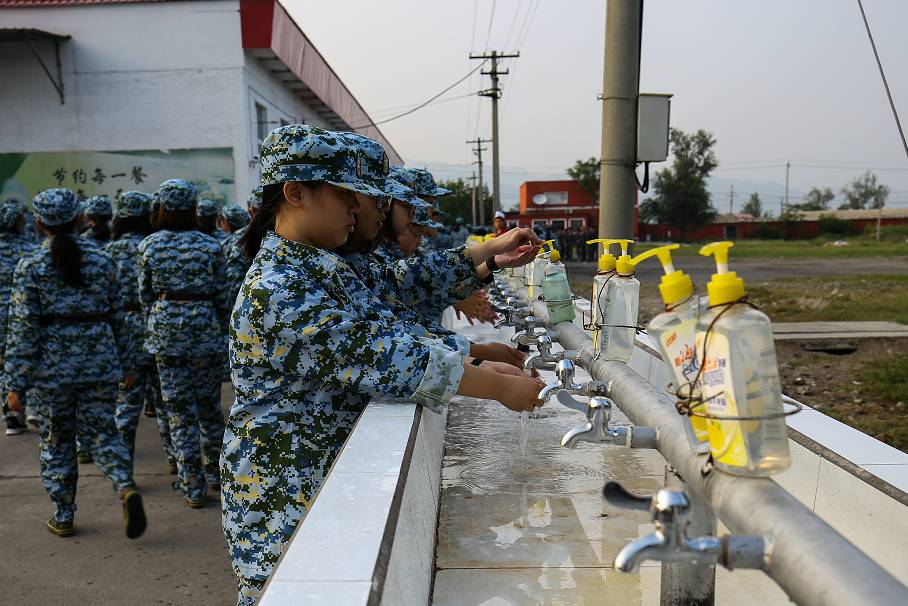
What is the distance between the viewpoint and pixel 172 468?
5656mm

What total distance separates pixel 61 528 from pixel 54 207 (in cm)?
185

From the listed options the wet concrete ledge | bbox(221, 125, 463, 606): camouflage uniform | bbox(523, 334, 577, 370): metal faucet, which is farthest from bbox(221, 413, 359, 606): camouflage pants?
bbox(523, 334, 577, 370): metal faucet

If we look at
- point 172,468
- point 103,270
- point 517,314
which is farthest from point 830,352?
point 103,270

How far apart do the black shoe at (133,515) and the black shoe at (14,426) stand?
3.04 meters

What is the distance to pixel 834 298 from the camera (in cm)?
1445

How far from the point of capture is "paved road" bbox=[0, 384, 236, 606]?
373cm

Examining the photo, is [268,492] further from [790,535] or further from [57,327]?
[57,327]

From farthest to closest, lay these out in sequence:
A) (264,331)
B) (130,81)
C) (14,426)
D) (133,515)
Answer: (130,81) → (14,426) → (133,515) → (264,331)

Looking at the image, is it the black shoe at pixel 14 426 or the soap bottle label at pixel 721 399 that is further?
the black shoe at pixel 14 426

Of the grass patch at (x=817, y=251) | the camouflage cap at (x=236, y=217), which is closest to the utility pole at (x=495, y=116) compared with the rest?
the grass patch at (x=817, y=251)

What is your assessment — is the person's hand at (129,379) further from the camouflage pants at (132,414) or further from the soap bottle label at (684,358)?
the soap bottle label at (684,358)

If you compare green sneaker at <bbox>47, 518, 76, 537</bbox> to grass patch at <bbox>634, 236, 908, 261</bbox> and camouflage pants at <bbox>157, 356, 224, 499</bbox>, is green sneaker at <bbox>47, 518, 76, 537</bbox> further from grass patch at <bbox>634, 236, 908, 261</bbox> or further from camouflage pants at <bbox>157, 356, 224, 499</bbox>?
grass patch at <bbox>634, 236, 908, 261</bbox>

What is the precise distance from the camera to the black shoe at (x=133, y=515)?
168 inches

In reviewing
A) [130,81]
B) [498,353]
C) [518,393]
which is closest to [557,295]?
[498,353]
